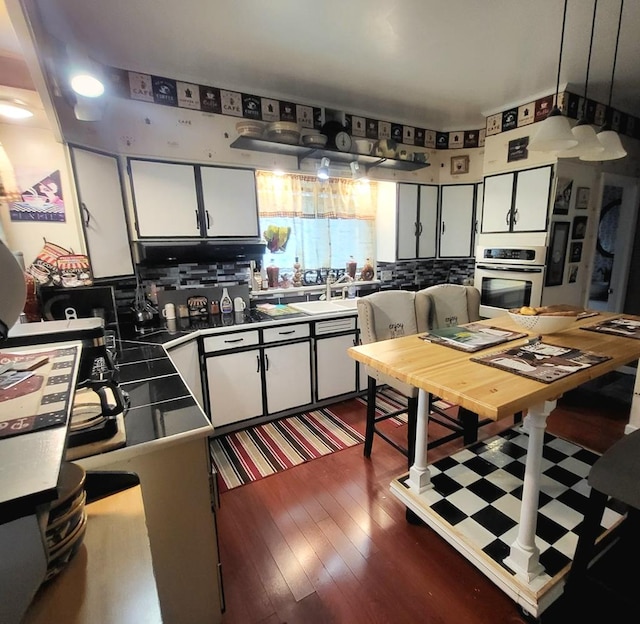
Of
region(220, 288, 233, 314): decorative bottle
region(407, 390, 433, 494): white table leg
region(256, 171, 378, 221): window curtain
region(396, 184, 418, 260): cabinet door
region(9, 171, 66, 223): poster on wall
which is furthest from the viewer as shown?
region(396, 184, 418, 260): cabinet door

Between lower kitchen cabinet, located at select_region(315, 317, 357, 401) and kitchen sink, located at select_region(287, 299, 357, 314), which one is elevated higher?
kitchen sink, located at select_region(287, 299, 357, 314)

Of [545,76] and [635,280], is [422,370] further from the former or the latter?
[635,280]

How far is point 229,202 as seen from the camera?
275 centimetres

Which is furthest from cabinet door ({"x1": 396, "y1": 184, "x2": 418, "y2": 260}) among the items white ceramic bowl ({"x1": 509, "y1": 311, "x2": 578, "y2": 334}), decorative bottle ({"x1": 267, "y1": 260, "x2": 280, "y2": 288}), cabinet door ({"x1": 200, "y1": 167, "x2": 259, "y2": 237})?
white ceramic bowl ({"x1": 509, "y1": 311, "x2": 578, "y2": 334})

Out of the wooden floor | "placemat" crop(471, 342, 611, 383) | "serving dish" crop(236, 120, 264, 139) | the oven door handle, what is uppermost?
"serving dish" crop(236, 120, 264, 139)

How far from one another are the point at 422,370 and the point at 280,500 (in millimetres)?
1245

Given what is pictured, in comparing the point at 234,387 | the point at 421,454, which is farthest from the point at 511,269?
the point at 234,387

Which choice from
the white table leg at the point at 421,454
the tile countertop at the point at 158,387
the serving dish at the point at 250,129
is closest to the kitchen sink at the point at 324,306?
the tile countertop at the point at 158,387

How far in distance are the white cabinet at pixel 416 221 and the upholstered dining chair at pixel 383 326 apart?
5.01ft

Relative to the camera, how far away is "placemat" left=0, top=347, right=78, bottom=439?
59cm

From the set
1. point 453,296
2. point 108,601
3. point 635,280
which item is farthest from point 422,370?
point 635,280

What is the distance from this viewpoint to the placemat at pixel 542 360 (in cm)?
129

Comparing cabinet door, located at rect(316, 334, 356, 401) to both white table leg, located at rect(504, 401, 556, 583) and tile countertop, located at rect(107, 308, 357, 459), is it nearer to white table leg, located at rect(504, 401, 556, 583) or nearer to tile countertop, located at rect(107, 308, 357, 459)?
tile countertop, located at rect(107, 308, 357, 459)

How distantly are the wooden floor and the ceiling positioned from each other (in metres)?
2.62
